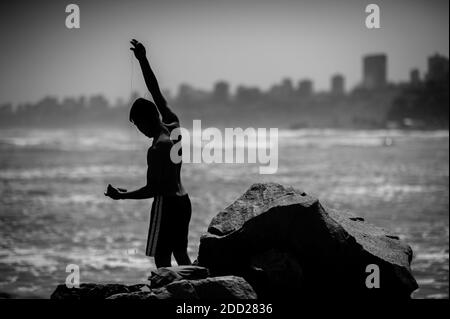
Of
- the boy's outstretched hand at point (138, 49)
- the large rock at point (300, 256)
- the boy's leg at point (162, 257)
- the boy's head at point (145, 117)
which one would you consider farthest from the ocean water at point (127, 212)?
the boy's outstretched hand at point (138, 49)

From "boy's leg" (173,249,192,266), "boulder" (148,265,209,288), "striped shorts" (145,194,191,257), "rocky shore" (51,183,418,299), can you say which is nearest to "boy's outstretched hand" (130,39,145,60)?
"striped shorts" (145,194,191,257)

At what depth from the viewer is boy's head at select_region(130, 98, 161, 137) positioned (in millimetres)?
7000

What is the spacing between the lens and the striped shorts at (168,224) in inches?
279

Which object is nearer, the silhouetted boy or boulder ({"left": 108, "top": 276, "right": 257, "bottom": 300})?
boulder ({"left": 108, "top": 276, "right": 257, "bottom": 300})

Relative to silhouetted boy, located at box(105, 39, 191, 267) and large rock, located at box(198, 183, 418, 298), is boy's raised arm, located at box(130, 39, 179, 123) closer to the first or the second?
silhouetted boy, located at box(105, 39, 191, 267)

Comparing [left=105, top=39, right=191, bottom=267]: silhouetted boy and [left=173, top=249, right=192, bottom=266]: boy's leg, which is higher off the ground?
[left=105, top=39, right=191, bottom=267]: silhouetted boy

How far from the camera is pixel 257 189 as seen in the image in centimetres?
757

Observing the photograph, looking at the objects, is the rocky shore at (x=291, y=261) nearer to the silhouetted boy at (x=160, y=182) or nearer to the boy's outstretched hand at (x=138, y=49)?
the silhouetted boy at (x=160, y=182)

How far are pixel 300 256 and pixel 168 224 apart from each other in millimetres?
1570

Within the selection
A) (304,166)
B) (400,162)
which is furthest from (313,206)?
(400,162)

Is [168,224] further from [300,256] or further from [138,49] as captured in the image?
[138,49]

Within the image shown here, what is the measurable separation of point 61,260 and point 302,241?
42.1 feet

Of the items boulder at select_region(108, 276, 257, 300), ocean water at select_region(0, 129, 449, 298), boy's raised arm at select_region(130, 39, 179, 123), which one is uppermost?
boy's raised arm at select_region(130, 39, 179, 123)
